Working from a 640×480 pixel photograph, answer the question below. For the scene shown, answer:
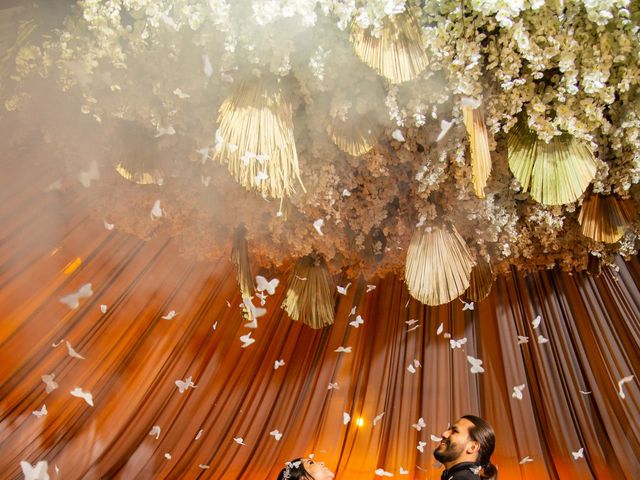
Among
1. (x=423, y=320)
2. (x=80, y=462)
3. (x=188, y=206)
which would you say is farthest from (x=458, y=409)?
(x=80, y=462)

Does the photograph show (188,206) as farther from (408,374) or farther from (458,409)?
(458,409)

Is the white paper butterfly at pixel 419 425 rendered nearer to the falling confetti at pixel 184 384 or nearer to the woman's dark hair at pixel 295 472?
the woman's dark hair at pixel 295 472

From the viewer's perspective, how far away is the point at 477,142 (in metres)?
1.89

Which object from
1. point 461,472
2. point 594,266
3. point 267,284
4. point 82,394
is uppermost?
point 594,266

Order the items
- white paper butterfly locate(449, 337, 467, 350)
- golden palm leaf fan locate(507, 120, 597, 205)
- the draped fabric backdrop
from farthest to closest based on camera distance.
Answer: white paper butterfly locate(449, 337, 467, 350) → the draped fabric backdrop → golden palm leaf fan locate(507, 120, 597, 205)

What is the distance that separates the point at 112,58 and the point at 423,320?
237 centimetres

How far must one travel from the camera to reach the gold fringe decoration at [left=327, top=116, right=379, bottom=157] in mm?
2053

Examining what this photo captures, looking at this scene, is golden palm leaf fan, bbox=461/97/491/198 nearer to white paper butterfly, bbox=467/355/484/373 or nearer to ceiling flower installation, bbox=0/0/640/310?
ceiling flower installation, bbox=0/0/640/310

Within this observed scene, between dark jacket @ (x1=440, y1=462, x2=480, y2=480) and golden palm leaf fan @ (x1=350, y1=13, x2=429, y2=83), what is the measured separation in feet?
4.93

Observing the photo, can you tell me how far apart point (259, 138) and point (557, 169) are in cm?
104

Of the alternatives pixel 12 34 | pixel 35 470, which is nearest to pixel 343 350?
pixel 35 470

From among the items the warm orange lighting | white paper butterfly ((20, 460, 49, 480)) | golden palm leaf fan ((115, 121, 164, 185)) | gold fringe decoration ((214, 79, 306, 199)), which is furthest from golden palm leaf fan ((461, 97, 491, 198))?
white paper butterfly ((20, 460, 49, 480))

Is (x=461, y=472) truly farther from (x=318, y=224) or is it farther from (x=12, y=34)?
(x=12, y=34)

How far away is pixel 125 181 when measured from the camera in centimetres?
270
